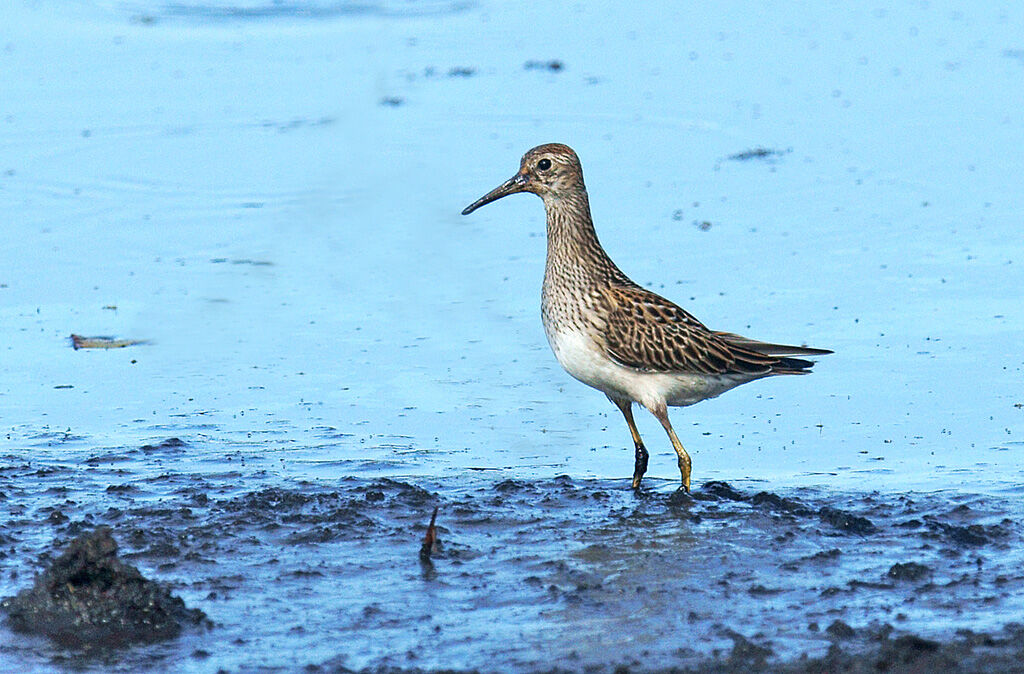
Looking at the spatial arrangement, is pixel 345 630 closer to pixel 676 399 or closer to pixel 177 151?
pixel 676 399

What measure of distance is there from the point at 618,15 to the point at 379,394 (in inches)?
411

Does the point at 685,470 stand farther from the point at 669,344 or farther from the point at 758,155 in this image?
the point at 758,155

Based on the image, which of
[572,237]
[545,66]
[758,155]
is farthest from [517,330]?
[545,66]

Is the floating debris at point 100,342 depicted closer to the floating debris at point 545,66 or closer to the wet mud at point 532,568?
the wet mud at point 532,568

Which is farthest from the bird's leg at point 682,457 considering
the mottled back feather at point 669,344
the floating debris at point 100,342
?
the floating debris at point 100,342

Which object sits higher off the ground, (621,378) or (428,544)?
(621,378)

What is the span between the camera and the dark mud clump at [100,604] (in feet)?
21.7

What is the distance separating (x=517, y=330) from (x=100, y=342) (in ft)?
9.02

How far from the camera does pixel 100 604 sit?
6.66 meters

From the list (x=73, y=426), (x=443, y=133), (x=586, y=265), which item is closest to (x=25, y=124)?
(x=443, y=133)

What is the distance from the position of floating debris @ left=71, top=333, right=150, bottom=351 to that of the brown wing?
145 inches

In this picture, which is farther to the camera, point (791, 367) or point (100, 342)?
point (100, 342)

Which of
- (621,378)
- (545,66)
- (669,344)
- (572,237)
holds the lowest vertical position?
(621,378)

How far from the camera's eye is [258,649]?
6.49 meters
